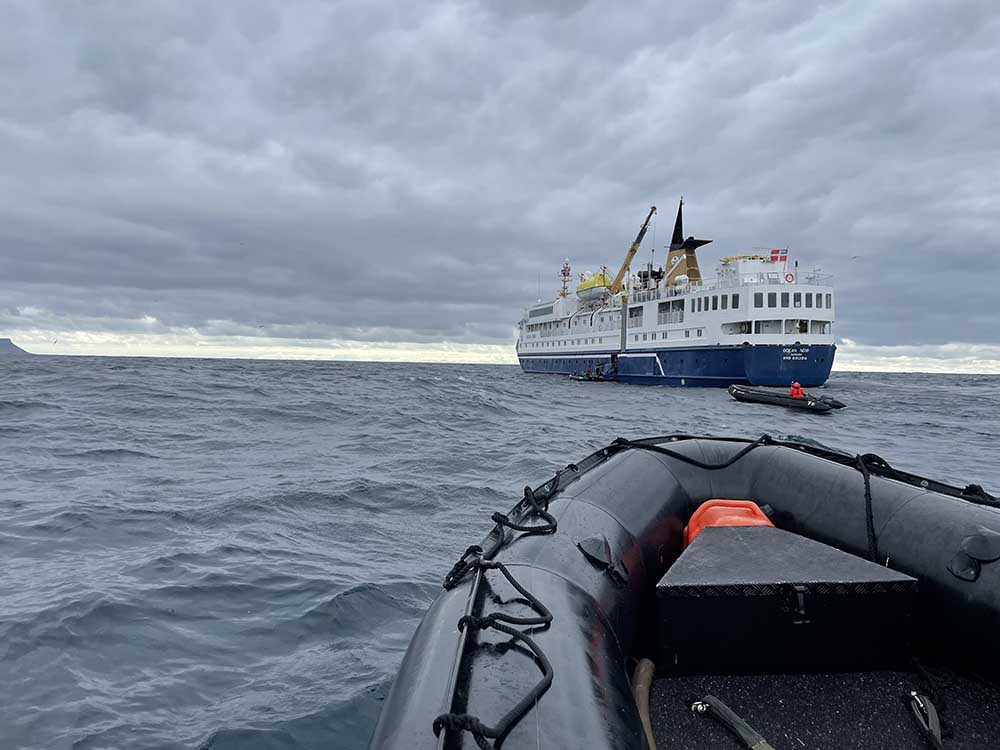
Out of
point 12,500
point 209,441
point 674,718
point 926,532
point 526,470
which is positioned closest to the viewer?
point 674,718

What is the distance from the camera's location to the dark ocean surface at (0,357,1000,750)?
3482 mm

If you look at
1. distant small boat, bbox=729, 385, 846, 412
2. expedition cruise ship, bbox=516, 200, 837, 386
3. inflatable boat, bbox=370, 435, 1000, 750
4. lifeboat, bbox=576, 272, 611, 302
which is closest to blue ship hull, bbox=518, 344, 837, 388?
expedition cruise ship, bbox=516, 200, 837, 386

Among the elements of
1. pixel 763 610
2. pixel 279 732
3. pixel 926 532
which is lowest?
pixel 279 732

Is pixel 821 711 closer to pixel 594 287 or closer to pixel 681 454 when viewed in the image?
pixel 681 454

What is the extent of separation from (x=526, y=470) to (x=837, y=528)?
270 inches

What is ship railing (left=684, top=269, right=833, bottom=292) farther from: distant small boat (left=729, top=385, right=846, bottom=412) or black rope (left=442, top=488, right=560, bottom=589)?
black rope (left=442, top=488, right=560, bottom=589)

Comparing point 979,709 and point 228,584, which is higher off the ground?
point 979,709

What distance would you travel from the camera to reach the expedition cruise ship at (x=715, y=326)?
114 ft

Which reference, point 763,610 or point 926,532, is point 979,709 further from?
point 763,610

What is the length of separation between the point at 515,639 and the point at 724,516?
214 centimetres

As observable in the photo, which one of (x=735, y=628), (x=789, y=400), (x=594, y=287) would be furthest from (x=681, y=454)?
(x=594, y=287)

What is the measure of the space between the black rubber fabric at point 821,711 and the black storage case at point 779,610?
7cm

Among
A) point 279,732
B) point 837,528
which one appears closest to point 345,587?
point 279,732

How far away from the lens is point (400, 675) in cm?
207
